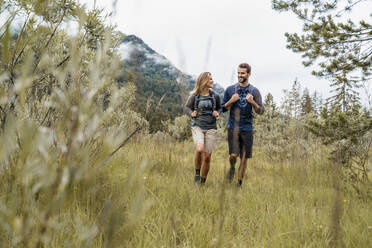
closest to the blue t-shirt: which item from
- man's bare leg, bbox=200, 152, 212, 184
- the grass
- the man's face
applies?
the man's face

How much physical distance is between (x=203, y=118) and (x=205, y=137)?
0.38 m

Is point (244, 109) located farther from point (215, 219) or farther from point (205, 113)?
point (215, 219)

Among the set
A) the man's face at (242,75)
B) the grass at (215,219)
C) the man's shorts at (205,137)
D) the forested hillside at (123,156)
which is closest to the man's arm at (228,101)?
the man's face at (242,75)

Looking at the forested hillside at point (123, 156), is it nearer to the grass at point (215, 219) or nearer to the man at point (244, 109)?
the grass at point (215, 219)

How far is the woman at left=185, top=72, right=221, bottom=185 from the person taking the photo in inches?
176

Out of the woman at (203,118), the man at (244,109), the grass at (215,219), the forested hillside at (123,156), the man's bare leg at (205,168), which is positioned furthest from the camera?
the man at (244,109)

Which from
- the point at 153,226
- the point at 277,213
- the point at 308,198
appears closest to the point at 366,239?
the point at 277,213

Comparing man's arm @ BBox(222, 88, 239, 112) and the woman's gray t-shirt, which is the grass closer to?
the woman's gray t-shirt

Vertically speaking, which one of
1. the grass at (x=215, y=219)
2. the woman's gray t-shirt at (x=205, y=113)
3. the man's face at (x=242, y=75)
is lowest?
the grass at (x=215, y=219)

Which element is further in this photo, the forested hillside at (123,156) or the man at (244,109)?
the man at (244,109)

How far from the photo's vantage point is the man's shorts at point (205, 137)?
449 cm

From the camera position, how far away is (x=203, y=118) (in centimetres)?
463

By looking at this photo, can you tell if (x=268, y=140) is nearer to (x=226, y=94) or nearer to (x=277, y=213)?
(x=226, y=94)

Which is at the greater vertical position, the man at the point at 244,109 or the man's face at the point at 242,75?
the man's face at the point at 242,75
